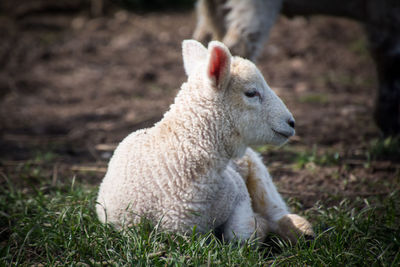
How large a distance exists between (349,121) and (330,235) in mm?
3203

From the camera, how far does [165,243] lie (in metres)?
2.76

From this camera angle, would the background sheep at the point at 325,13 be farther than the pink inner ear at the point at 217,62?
Yes

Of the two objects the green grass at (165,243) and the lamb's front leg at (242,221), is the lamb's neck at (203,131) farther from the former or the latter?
the green grass at (165,243)

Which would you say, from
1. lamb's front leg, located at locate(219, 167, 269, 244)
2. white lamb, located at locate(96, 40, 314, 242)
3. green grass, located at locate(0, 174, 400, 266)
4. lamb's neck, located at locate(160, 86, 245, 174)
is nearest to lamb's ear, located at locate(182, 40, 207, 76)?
white lamb, located at locate(96, 40, 314, 242)

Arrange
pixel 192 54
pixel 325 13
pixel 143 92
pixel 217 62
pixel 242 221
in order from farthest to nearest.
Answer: pixel 143 92, pixel 325 13, pixel 192 54, pixel 242 221, pixel 217 62

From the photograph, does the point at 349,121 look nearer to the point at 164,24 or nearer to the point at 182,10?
the point at 164,24

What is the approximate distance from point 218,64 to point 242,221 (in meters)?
1.02

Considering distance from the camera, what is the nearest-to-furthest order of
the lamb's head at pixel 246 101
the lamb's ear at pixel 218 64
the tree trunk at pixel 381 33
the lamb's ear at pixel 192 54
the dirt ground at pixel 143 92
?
the lamb's ear at pixel 218 64 → the lamb's head at pixel 246 101 → the lamb's ear at pixel 192 54 → the dirt ground at pixel 143 92 → the tree trunk at pixel 381 33

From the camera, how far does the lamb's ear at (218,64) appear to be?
2490 millimetres

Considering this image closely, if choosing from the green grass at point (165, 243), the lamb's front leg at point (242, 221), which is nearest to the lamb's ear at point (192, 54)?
the lamb's front leg at point (242, 221)

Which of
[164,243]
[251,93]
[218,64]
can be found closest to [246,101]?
[251,93]

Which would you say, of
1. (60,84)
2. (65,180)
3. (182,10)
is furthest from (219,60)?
(182,10)

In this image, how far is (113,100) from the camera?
6.97 m

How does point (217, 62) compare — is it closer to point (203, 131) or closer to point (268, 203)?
point (203, 131)
